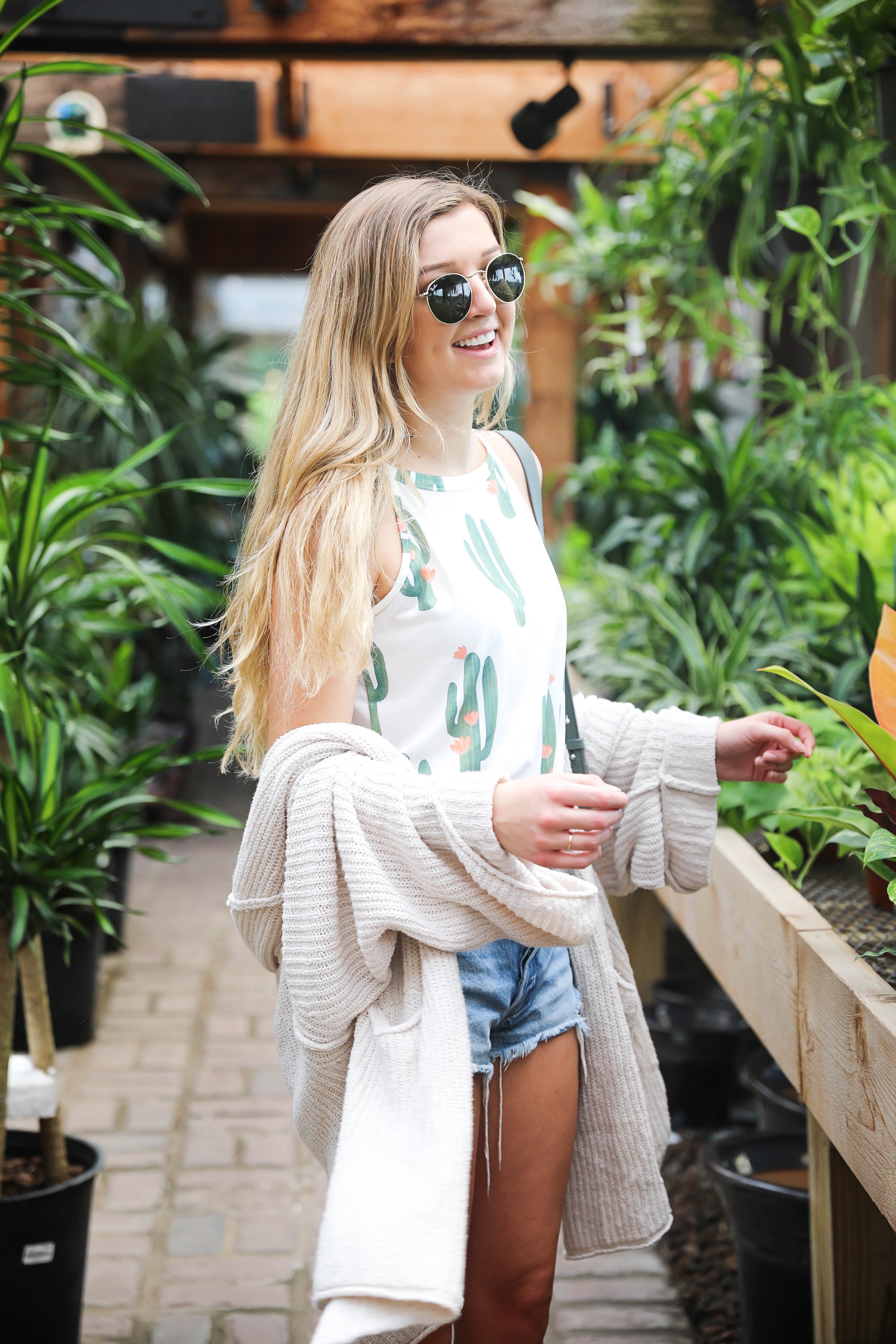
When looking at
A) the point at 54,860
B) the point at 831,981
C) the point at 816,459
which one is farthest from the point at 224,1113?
the point at 816,459

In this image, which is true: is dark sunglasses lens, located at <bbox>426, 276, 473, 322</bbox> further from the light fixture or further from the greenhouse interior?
the light fixture

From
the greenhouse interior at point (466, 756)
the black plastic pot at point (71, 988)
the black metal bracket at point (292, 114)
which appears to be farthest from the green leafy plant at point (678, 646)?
the black metal bracket at point (292, 114)

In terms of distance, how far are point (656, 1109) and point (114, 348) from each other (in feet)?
15.1

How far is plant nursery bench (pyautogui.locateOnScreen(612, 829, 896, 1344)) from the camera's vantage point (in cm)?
137

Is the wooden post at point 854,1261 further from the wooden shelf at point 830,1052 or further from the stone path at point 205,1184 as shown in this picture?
the stone path at point 205,1184

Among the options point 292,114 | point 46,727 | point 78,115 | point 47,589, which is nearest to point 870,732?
point 47,589

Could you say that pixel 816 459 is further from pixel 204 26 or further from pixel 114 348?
pixel 114 348

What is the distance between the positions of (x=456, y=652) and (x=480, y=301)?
0.38m

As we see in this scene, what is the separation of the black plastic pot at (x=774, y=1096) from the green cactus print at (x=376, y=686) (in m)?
1.23

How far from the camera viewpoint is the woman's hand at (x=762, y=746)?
1.45m

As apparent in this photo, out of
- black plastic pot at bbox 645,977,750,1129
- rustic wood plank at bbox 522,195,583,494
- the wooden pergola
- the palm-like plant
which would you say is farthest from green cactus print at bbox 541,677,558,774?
rustic wood plank at bbox 522,195,583,494

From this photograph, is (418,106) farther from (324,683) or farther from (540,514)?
(324,683)

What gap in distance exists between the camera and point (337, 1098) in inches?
52.8

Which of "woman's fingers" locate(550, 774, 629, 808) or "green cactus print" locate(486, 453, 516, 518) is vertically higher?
"green cactus print" locate(486, 453, 516, 518)
